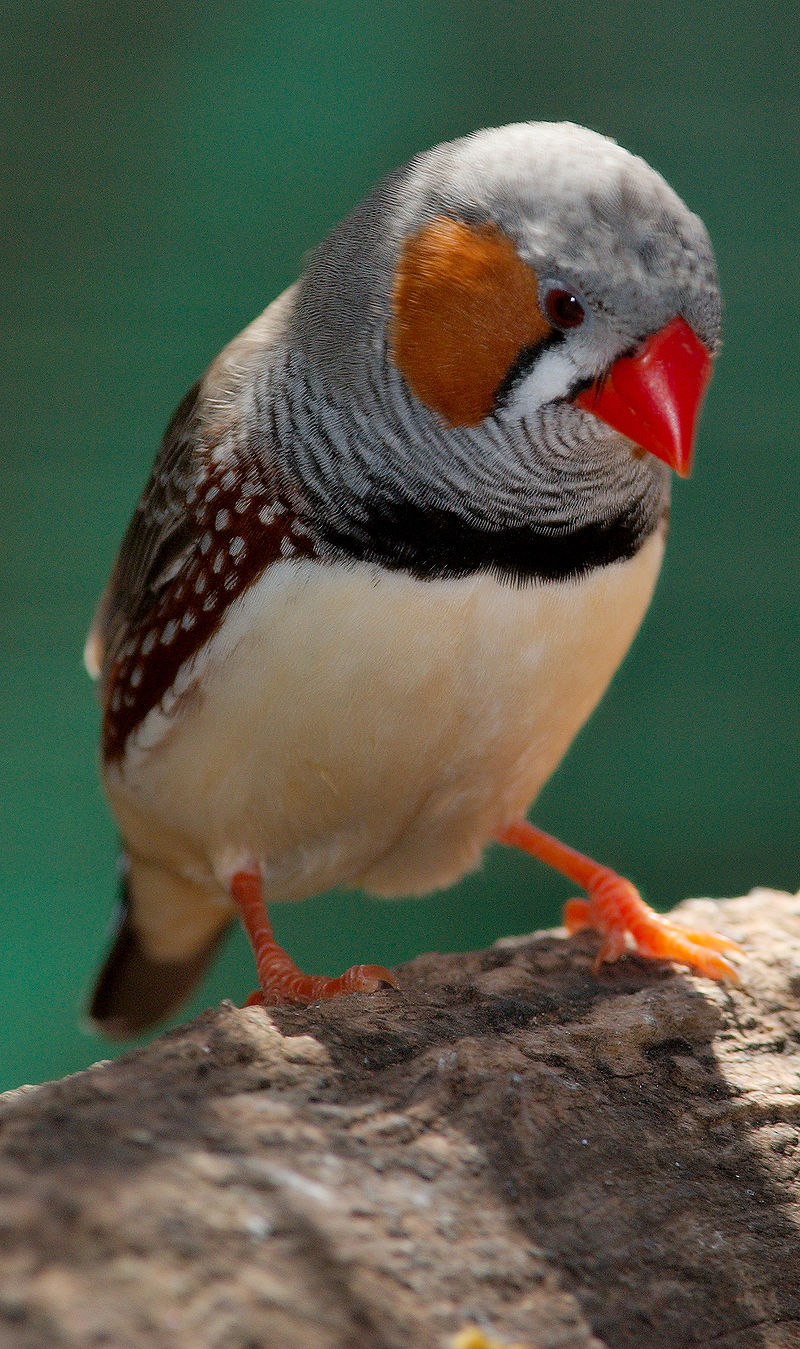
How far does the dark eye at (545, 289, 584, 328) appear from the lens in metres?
2.16

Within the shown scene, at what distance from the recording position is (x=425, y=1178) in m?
1.68

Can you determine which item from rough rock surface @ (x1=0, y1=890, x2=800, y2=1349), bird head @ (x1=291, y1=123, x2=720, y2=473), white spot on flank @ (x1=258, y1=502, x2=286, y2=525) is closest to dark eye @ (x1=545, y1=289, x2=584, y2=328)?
bird head @ (x1=291, y1=123, x2=720, y2=473)

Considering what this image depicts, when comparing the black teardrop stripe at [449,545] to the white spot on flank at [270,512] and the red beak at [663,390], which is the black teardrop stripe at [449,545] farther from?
the red beak at [663,390]

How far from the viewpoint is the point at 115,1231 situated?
1.37 m

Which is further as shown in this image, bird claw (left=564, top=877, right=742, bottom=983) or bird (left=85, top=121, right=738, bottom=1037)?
bird claw (left=564, top=877, right=742, bottom=983)

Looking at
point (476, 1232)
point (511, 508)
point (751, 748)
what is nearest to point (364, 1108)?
point (476, 1232)

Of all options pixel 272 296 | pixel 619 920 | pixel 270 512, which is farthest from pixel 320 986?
pixel 272 296

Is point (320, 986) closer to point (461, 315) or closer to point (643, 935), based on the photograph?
point (643, 935)

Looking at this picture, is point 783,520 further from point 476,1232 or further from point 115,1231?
point 115,1231

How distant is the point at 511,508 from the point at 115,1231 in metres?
1.47

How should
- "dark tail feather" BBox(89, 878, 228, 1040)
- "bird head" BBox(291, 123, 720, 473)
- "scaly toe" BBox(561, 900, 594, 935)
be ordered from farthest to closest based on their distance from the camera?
"dark tail feather" BBox(89, 878, 228, 1040) < "scaly toe" BBox(561, 900, 594, 935) < "bird head" BBox(291, 123, 720, 473)

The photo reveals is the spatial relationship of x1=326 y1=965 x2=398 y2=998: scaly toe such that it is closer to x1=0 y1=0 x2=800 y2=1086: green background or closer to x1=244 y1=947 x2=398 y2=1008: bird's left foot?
x1=244 y1=947 x2=398 y2=1008: bird's left foot

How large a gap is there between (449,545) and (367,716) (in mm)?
377

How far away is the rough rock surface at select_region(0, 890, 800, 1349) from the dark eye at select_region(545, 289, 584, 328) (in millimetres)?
1256
